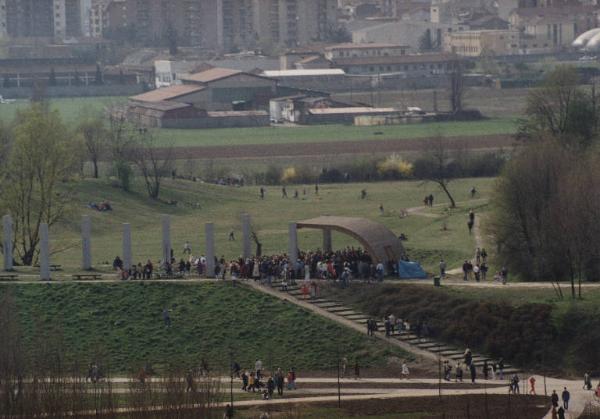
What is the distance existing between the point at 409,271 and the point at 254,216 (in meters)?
28.3

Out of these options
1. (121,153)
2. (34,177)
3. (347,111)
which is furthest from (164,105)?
(34,177)

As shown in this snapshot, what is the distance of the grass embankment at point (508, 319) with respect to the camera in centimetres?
5656

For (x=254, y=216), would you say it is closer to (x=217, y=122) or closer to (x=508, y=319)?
(x=508, y=319)

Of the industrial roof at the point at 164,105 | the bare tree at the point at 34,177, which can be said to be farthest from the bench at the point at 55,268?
the industrial roof at the point at 164,105

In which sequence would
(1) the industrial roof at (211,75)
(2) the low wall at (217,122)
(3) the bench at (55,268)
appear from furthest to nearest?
(1) the industrial roof at (211,75), (2) the low wall at (217,122), (3) the bench at (55,268)

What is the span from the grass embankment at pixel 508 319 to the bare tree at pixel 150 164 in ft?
124

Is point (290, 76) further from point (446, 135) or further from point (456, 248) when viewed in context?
point (456, 248)

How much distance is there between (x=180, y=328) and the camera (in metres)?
60.1

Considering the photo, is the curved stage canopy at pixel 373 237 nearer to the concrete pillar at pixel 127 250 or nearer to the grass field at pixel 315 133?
the concrete pillar at pixel 127 250

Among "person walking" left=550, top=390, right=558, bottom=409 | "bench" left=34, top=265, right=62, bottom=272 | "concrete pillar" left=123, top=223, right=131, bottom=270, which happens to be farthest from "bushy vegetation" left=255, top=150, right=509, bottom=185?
"person walking" left=550, top=390, right=558, bottom=409

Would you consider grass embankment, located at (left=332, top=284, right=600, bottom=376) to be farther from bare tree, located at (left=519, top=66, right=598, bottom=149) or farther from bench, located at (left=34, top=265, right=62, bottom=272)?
bare tree, located at (left=519, top=66, right=598, bottom=149)

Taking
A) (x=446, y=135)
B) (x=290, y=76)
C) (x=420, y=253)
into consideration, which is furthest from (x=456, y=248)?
(x=290, y=76)

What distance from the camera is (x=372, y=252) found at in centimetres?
6381

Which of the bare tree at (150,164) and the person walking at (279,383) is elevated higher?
the bare tree at (150,164)
